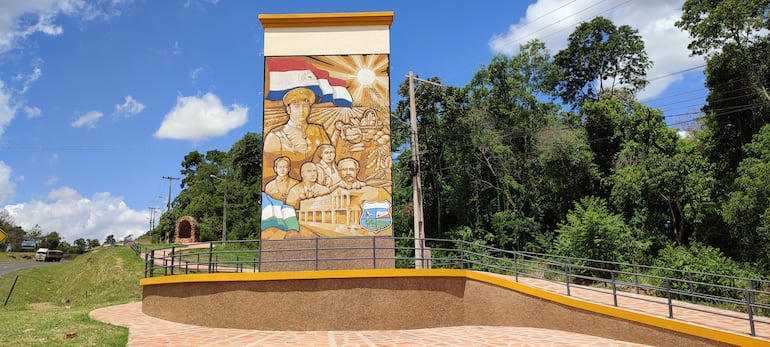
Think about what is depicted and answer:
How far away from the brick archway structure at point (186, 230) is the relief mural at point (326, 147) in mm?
39572

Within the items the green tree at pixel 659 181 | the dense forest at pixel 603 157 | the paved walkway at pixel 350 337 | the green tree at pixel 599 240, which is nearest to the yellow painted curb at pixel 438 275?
the paved walkway at pixel 350 337

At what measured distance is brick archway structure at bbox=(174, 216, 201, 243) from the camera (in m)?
51.1

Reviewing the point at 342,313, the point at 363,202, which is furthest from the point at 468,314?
the point at 363,202

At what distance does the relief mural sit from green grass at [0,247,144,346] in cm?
559

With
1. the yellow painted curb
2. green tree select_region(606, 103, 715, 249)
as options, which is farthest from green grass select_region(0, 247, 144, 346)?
green tree select_region(606, 103, 715, 249)

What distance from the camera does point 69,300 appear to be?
22703 mm

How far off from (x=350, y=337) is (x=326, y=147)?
671 cm

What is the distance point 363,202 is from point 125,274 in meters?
17.4

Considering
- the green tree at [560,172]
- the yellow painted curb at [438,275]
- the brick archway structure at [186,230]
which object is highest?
the green tree at [560,172]

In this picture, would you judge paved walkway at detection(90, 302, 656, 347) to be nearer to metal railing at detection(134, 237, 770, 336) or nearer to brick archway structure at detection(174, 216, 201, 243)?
metal railing at detection(134, 237, 770, 336)

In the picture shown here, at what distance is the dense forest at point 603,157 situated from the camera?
2255 cm

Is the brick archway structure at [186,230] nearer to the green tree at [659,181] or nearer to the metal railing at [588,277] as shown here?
the metal railing at [588,277]

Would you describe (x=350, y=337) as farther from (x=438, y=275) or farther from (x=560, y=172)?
(x=560, y=172)

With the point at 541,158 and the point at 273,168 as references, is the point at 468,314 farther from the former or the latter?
the point at 541,158
